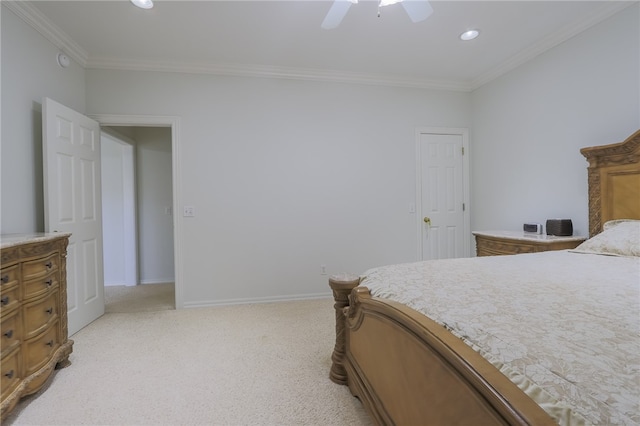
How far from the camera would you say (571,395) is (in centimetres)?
55

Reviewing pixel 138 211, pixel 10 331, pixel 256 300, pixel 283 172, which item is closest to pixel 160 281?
pixel 138 211

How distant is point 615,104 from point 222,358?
11.9ft

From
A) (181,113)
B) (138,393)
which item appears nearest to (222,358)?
(138,393)

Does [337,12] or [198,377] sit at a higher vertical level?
[337,12]

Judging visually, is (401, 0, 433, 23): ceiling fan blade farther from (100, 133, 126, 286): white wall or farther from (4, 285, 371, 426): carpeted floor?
(100, 133, 126, 286): white wall

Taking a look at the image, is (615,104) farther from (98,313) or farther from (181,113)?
(98,313)

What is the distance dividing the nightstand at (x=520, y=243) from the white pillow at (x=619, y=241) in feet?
1.12

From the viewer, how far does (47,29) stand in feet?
7.97

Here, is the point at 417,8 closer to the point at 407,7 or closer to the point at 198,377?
the point at 407,7

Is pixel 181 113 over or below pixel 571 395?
over

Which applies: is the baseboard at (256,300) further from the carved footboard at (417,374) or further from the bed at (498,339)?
the carved footboard at (417,374)

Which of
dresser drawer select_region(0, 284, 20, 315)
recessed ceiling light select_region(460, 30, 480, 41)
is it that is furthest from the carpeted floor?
recessed ceiling light select_region(460, 30, 480, 41)

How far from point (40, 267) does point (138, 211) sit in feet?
8.52

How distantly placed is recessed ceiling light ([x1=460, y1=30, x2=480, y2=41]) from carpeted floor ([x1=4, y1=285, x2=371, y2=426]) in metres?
2.96
